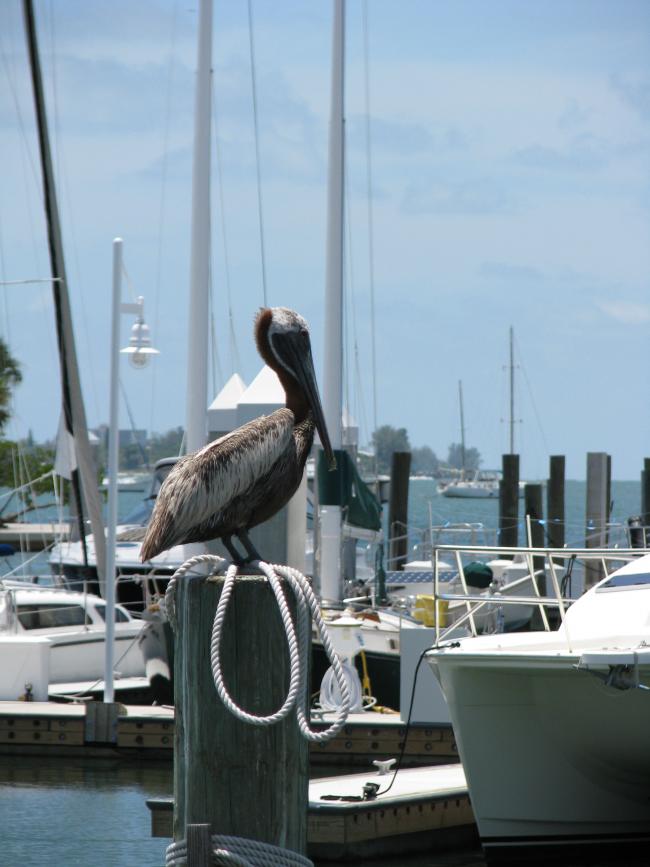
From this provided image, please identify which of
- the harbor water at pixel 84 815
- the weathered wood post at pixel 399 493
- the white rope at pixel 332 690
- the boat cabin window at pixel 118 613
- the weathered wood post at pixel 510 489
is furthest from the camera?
the weathered wood post at pixel 510 489

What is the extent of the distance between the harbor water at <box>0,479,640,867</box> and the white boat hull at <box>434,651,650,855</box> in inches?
31.4

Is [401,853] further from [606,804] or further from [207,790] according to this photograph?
[207,790]

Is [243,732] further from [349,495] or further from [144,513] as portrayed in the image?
[144,513]

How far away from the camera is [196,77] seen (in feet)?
71.1

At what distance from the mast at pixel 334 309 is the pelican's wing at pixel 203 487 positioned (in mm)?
12240

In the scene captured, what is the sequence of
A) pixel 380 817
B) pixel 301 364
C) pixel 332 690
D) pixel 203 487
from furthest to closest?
pixel 332 690 < pixel 380 817 < pixel 301 364 < pixel 203 487

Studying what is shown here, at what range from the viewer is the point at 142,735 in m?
15.0

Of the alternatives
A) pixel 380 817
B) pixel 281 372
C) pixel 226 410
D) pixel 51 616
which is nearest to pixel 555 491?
pixel 51 616

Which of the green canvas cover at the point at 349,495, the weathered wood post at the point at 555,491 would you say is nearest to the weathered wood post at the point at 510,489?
the weathered wood post at the point at 555,491

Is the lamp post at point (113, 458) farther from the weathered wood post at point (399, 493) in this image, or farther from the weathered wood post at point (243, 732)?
the weathered wood post at point (399, 493)

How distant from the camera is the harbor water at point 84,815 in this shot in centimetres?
1160

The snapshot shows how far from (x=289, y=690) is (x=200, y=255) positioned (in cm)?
1586

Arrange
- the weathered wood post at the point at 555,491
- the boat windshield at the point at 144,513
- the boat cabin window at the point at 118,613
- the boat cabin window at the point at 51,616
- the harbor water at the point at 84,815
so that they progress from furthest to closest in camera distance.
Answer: the weathered wood post at the point at 555,491, the boat windshield at the point at 144,513, the boat cabin window at the point at 118,613, the boat cabin window at the point at 51,616, the harbor water at the point at 84,815

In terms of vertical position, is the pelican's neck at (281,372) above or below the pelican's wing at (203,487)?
above
